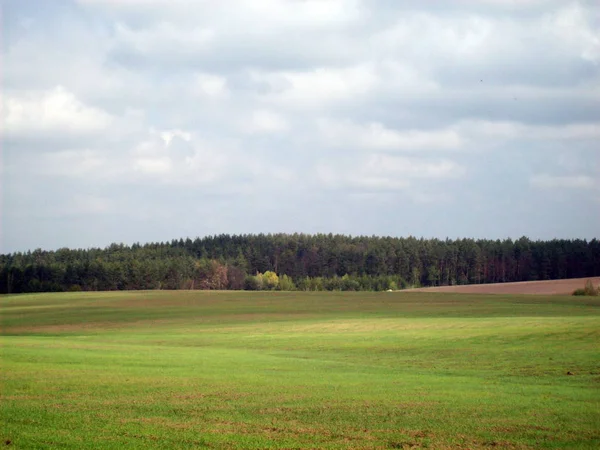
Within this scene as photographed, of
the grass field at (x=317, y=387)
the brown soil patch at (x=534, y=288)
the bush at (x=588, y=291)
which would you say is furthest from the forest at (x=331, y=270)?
the grass field at (x=317, y=387)

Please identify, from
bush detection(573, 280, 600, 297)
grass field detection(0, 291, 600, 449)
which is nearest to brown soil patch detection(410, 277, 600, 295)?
bush detection(573, 280, 600, 297)

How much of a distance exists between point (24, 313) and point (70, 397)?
66.7 meters

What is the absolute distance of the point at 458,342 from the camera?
1693 inches

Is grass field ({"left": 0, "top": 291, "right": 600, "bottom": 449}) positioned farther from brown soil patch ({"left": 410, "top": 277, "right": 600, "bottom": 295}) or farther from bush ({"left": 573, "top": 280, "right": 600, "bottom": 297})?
brown soil patch ({"left": 410, "top": 277, "right": 600, "bottom": 295})

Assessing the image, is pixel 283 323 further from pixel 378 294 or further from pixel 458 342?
pixel 378 294

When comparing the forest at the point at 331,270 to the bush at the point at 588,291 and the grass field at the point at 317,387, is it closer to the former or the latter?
the bush at the point at 588,291

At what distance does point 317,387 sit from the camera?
25234mm

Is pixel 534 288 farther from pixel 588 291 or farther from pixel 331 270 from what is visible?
pixel 331 270

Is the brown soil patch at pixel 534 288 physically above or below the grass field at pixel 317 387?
above

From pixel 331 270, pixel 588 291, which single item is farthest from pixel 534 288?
pixel 331 270

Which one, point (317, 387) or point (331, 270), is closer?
point (317, 387)

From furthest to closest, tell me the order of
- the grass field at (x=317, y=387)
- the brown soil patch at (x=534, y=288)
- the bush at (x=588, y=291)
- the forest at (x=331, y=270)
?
the forest at (x=331, y=270), the brown soil patch at (x=534, y=288), the bush at (x=588, y=291), the grass field at (x=317, y=387)

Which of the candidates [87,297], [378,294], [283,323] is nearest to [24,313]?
[87,297]

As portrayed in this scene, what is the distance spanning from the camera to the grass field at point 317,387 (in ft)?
56.1
